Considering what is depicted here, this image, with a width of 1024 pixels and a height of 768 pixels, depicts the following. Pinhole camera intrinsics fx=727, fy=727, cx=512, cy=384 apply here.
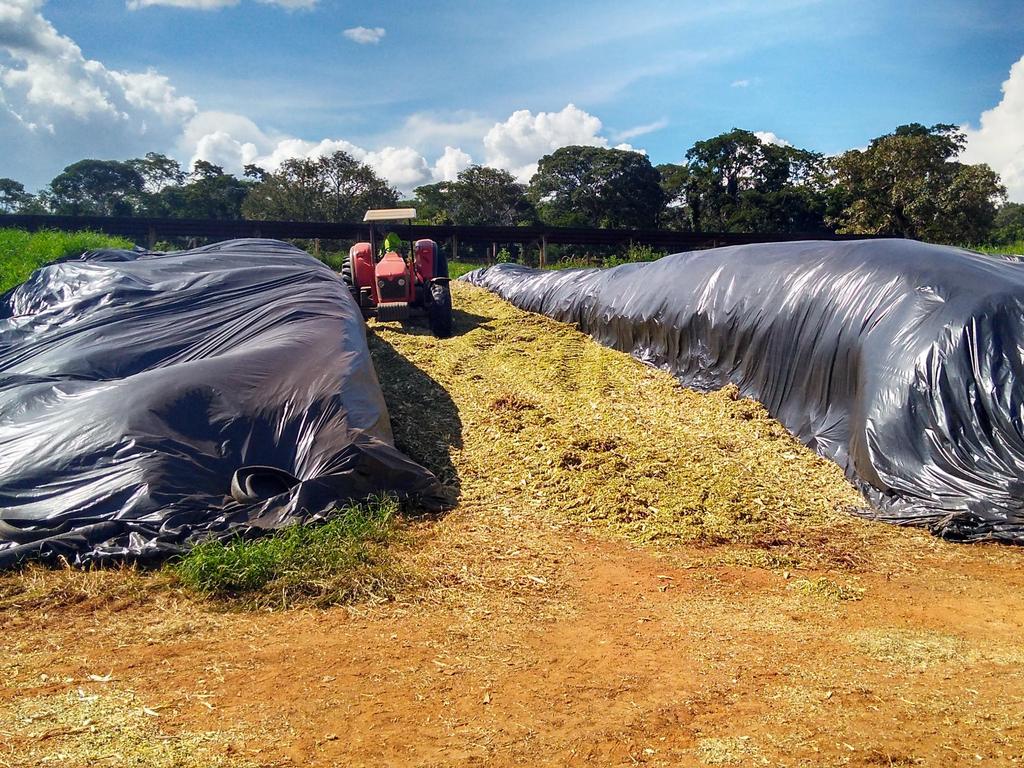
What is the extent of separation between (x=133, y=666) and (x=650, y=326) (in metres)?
7.51

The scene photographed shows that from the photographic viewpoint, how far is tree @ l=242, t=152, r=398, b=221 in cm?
3441

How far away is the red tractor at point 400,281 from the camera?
11391 mm

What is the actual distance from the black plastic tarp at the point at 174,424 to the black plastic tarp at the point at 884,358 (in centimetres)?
347

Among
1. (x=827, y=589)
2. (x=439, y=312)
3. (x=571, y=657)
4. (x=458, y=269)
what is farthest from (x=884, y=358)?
(x=458, y=269)

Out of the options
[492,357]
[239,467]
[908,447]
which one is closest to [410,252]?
[492,357]

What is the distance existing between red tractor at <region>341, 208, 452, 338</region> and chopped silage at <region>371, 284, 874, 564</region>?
→ 164 centimetres

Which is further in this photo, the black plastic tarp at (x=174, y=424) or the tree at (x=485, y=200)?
the tree at (x=485, y=200)

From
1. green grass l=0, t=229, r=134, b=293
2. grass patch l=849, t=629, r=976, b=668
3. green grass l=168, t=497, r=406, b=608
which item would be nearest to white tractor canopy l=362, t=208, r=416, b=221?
green grass l=0, t=229, r=134, b=293

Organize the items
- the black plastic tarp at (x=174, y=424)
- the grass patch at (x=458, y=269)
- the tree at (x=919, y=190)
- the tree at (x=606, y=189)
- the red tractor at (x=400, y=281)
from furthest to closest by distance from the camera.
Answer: the tree at (x=606, y=189)
the tree at (x=919, y=190)
the grass patch at (x=458, y=269)
the red tractor at (x=400, y=281)
the black plastic tarp at (x=174, y=424)

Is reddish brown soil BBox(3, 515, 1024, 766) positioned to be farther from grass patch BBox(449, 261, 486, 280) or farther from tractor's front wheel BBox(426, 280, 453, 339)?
grass patch BBox(449, 261, 486, 280)

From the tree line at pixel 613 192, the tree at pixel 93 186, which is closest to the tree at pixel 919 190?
the tree line at pixel 613 192

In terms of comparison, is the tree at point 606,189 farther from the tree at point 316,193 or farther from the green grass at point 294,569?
the green grass at point 294,569

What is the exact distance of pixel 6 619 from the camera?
356cm

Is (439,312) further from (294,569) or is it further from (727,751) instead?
(727,751)
